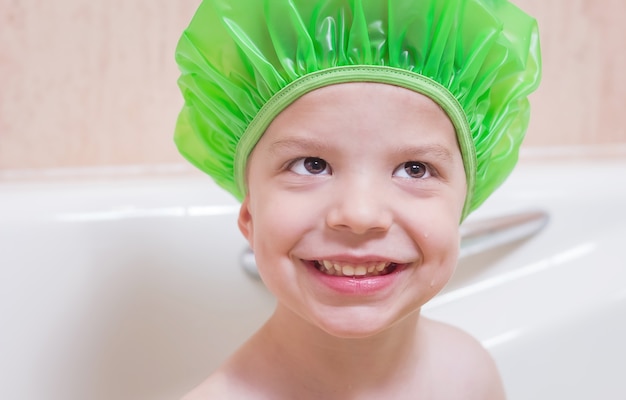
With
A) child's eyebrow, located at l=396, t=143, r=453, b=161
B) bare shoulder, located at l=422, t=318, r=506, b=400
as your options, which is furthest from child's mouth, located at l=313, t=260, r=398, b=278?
bare shoulder, located at l=422, t=318, r=506, b=400

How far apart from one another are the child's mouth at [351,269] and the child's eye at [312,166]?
0.09 meters

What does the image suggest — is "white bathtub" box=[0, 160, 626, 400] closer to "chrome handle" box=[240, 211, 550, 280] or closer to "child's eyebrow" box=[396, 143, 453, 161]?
"chrome handle" box=[240, 211, 550, 280]

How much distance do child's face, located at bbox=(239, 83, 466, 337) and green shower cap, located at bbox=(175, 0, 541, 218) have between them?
0.8 inches

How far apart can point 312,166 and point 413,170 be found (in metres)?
0.10

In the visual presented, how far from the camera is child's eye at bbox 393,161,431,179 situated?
0.82 meters

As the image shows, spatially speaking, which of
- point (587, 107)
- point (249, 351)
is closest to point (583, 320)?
point (587, 107)

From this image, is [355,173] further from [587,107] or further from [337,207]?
[587,107]

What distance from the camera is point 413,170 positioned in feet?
2.71

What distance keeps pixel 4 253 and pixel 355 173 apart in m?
0.65

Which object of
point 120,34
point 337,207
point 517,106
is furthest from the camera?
point 120,34

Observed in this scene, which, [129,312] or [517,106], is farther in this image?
[129,312]

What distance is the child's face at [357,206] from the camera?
79 cm

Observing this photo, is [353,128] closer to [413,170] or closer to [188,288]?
[413,170]

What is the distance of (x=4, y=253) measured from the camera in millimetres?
1210
